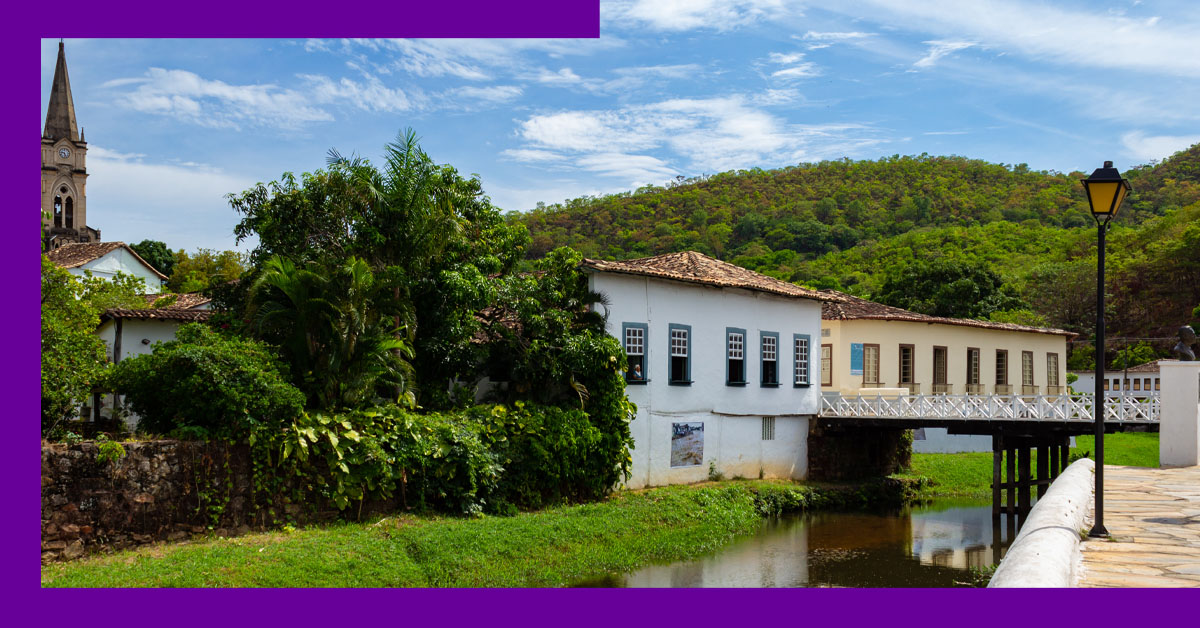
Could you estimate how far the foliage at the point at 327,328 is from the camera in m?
17.0

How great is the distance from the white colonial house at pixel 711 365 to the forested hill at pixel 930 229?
2111 centimetres

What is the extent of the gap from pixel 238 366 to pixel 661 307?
1077 centimetres

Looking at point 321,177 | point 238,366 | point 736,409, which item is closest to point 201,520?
point 238,366

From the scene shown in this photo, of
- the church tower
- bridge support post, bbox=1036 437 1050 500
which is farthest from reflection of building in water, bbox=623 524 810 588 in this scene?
the church tower

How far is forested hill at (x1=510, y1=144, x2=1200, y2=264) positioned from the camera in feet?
197

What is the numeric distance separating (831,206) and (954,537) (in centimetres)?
4634

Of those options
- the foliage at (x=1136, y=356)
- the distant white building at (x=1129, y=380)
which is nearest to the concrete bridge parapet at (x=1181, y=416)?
the distant white building at (x=1129, y=380)

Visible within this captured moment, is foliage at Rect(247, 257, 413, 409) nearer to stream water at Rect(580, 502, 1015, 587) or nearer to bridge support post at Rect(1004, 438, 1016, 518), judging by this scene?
stream water at Rect(580, 502, 1015, 587)

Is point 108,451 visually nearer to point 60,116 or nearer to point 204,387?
point 204,387

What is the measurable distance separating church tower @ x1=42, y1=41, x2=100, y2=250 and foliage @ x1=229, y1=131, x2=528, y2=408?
132 ft

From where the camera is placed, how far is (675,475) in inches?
929

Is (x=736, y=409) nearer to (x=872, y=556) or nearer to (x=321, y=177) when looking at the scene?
(x=872, y=556)

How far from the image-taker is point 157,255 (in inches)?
2459

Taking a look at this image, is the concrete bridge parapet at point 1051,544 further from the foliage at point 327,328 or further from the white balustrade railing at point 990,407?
the white balustrade railing at point 990,407
